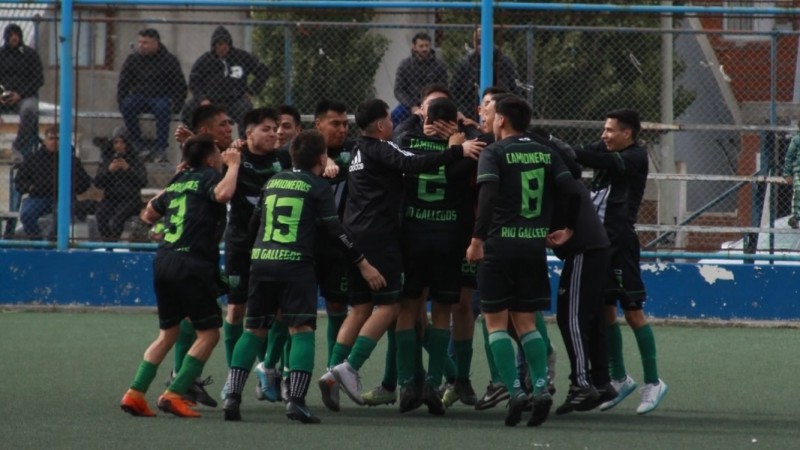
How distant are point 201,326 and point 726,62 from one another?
12198mm

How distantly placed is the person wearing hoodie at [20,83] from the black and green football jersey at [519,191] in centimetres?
784

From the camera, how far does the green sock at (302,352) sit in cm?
845

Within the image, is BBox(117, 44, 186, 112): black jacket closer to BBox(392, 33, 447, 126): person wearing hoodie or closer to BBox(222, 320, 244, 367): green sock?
BBox(392, 33, 447, 126): person wearing hoodie

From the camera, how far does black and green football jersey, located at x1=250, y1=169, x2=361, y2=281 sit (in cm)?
844

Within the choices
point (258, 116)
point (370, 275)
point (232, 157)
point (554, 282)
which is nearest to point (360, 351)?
point (370, 275)

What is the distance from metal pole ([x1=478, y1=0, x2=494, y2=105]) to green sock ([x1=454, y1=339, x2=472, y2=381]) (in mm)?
5057

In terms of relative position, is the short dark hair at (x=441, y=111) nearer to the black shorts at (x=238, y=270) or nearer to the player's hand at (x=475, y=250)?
the player's hand at (x=475, y=250)

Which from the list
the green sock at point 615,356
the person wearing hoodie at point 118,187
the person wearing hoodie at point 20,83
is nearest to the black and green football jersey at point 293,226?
the green sock at point 615,356

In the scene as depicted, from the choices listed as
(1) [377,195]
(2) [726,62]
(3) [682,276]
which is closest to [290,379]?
(1) [377,195]

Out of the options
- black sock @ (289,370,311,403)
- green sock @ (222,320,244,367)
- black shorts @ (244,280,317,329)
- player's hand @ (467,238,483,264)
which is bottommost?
black sock @ (289,370,311,403)

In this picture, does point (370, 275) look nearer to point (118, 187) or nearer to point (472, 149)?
point (472, 149)

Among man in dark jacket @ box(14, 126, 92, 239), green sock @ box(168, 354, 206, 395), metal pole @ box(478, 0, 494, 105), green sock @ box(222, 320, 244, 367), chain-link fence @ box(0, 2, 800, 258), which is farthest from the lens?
man in dark jacket @ box(14, 126, 92, 239)

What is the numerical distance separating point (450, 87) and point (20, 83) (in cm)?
453

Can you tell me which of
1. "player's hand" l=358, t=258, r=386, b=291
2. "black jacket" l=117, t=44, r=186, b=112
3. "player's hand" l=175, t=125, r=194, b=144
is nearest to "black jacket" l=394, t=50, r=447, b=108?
"black jacket" l=117, t=44, r=186, b=112
